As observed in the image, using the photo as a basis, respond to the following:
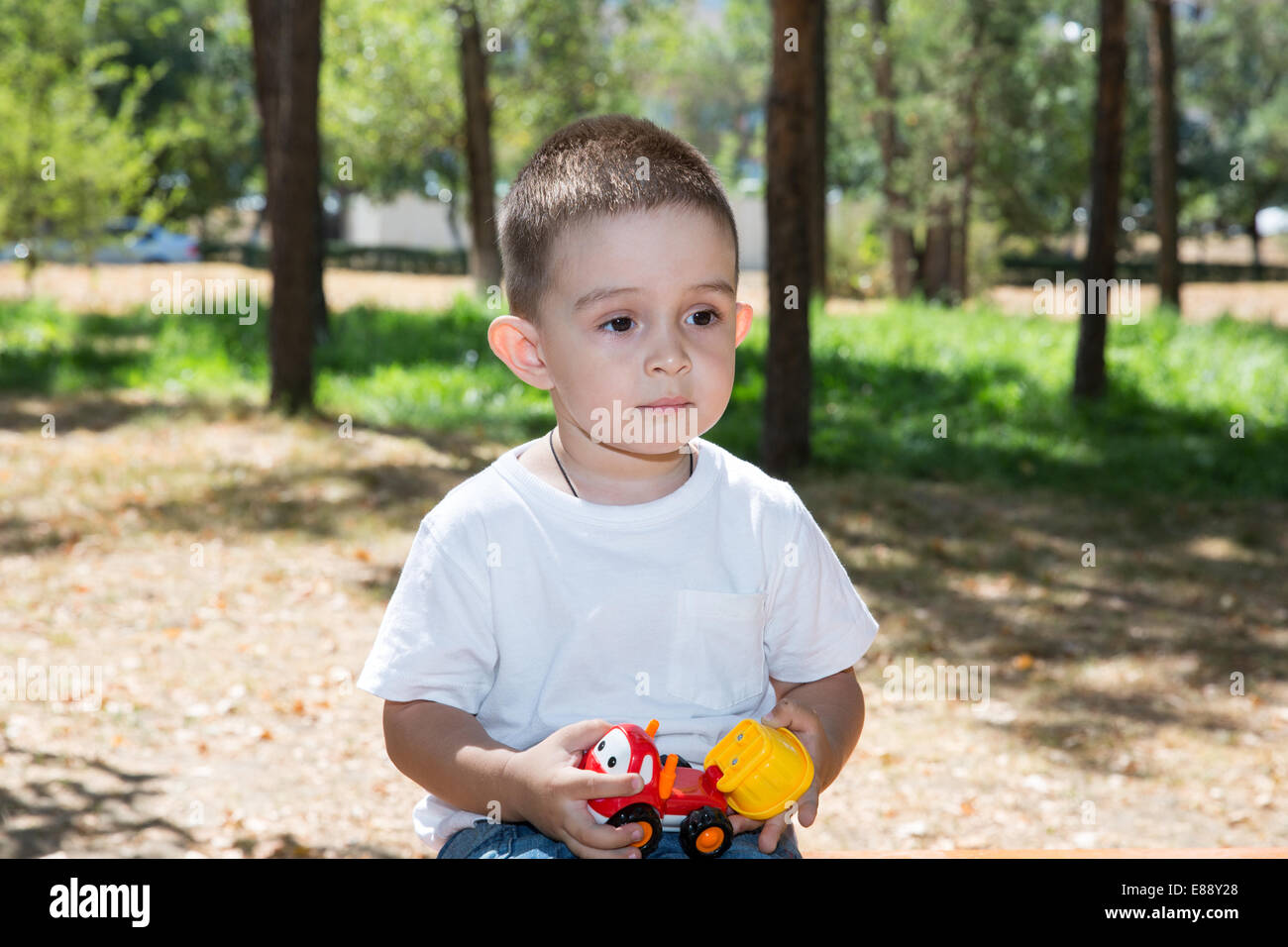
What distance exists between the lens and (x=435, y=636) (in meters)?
2.05

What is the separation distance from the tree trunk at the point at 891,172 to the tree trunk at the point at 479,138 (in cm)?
953

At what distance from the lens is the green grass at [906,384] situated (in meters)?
10.9

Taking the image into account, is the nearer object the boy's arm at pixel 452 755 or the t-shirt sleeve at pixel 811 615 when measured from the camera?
the boy's arm at pixel 452 755

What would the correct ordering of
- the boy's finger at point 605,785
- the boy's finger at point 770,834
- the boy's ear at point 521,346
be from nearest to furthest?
1. the boy's finger at point 605,785
2. the boy's finger at point 770,834
3. the boy's ear at point 521,346

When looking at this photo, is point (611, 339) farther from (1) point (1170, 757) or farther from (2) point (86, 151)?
(2) point (86, 151)

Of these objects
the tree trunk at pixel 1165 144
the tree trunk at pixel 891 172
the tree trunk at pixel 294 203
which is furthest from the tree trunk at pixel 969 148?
the tree trunk at pixel 294 203

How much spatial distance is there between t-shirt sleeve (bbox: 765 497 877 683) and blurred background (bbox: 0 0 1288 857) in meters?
2.44

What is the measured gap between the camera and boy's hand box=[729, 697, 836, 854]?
76.0 inches

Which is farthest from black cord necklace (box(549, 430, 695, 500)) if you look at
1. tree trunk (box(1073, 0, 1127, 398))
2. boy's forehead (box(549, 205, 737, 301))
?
tree trunk (box(1073, 0, 1127, 398))

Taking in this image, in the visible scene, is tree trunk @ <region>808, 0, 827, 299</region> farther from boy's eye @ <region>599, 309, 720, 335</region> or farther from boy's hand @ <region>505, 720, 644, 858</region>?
boy's hand @ <region>505, 720, 644, 858</region>

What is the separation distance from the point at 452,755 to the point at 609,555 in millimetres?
400

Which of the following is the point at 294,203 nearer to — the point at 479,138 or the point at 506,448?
the point at 506,448

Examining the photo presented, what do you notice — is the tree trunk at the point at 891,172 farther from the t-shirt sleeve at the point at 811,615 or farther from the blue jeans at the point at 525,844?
the blue jeans at the point at 525,844

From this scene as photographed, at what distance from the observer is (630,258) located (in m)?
2.02
